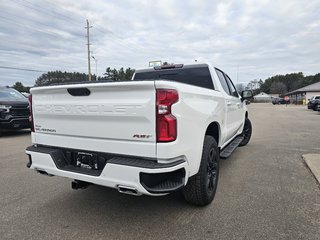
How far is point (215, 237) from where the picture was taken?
9.55 feet

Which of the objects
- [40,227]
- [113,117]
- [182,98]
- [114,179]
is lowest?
[40,227]

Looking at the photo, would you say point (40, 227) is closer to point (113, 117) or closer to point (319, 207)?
point (113, 117)

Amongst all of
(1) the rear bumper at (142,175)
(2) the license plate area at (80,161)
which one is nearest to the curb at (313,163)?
(1) the rear bumper at (142,175)

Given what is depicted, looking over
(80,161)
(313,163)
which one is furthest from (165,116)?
(313,163)

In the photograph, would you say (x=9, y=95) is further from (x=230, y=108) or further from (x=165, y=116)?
(x=165, y=116)

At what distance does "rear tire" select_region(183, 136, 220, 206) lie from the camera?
3389 millimetres

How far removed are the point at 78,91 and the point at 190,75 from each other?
2.50 metres

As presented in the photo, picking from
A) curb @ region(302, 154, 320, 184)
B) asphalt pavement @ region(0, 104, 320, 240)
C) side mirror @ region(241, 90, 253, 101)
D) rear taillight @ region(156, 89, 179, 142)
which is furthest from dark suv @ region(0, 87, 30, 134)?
curb @ region(302, 154, 320, 184)

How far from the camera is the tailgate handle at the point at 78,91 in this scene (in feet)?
10.1

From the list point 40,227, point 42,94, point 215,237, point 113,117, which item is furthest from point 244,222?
point 42,94

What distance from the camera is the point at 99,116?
9.92 feet

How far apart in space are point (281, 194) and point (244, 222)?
118 centimetres

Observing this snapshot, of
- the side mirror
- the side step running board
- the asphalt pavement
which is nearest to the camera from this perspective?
the asphalt pavement

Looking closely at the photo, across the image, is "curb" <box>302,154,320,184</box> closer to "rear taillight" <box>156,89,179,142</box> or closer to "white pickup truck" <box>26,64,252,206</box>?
"white pickup truck" <box>26,64,252,206</box>
